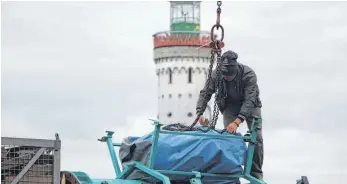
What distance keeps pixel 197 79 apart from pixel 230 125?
386 ft

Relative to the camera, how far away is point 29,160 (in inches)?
795

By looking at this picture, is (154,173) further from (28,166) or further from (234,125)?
(28,166)

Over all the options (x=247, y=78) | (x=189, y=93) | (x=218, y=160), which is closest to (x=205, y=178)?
(x=218, y=160)

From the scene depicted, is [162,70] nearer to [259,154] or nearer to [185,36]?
[185,36]

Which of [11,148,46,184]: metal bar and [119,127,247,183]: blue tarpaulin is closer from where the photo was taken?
[119,127,247,183]: blue tarpaulin

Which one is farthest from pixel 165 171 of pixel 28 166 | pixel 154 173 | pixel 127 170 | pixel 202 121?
pixel 28 166

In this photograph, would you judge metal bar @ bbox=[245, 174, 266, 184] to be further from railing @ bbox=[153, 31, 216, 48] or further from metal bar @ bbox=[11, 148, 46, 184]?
railing @ bbox=[153, 31, 216, 48]

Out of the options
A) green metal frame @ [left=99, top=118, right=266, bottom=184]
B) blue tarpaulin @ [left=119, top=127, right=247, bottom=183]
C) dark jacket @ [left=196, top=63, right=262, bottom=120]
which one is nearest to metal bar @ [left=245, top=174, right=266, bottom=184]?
green metal frame @ [left=99, top=118, right=266, bottom=184]

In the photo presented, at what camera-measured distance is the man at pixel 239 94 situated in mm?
13273

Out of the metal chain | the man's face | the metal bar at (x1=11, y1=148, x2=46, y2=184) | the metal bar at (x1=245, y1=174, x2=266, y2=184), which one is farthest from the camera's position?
the metal bar at (x1=11, y1=148, x2=46, y2=184)

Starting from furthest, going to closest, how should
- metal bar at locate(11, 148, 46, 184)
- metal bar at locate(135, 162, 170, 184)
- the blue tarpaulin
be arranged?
1. metal bar at locate(11, 148, 46, 184)
2. the blue tarpaulin
3. metal bar at locate(135, 162, 170, 184)

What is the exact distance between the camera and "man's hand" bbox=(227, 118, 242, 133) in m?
13.1

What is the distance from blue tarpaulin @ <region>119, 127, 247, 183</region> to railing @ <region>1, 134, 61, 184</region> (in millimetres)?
7308

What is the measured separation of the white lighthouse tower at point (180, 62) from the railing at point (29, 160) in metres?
106
